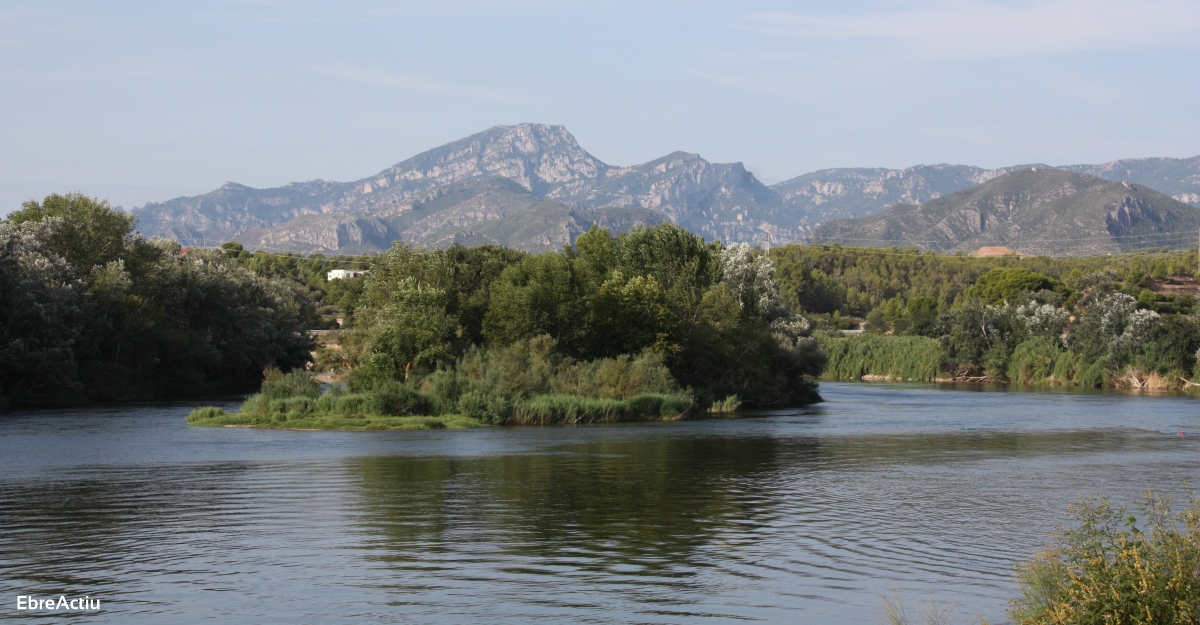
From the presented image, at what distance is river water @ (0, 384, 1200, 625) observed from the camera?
16.5 meters

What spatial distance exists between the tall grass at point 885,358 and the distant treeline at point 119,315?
56.5 m

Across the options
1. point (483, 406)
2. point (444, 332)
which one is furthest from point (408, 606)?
point (444, 332)

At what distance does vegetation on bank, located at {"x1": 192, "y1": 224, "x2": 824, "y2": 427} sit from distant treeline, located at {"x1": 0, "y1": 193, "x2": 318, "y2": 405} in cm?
1622

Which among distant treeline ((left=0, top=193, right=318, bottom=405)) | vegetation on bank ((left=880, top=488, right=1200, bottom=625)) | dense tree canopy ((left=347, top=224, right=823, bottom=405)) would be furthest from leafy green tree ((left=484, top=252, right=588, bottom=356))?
vegetation on bank ((left=880, top=488, right=1200, bottom=625))

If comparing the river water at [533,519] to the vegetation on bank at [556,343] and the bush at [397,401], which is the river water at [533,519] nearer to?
the bush at [397,401]

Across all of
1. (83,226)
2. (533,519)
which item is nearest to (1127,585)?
(533,519)

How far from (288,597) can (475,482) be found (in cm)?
1356

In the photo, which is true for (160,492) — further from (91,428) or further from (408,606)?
(91,428)

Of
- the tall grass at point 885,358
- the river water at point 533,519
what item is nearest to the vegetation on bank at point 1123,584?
the river water at point 533,519

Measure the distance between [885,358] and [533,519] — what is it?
92132mm

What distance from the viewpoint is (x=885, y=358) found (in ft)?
362

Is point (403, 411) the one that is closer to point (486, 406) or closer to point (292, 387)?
point (486, 406)

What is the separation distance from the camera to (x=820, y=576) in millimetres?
18359

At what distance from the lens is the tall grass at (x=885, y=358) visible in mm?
107875
